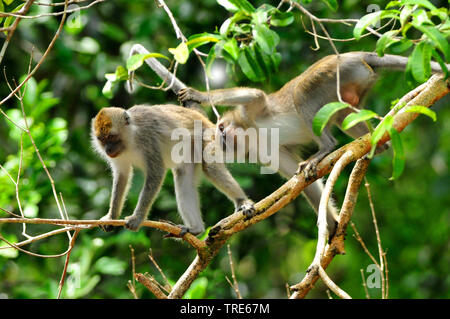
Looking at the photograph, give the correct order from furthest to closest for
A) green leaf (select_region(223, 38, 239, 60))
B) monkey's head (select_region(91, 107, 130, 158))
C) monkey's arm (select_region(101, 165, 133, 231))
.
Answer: monkey's arm (select_region(101, 165, 133, 231)) < monkey's head (select_region(91, 107, 130, 158)) < green leaf (select_region(223, 38, 239, 60))

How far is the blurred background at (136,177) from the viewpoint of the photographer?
8.05 meters

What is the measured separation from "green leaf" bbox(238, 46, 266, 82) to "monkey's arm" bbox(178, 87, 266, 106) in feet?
6.79

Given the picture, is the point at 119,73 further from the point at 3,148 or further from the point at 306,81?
the point at 3,148

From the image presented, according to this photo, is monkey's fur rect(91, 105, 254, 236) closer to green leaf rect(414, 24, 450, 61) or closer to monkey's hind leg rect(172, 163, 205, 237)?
monkey's hind leg rect(172, 163, 205, 237)

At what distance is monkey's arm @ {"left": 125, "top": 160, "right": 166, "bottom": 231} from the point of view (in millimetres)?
5984

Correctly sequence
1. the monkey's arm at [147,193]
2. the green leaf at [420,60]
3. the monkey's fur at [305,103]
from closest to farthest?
the green leaf at [420,60] → the monkey's fur at [305,103] → the monkey's arm at [147,193]

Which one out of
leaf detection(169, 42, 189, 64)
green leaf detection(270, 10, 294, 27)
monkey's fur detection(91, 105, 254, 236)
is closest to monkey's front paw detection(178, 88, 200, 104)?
monkey's fur detection(91, 105, 254, 236)

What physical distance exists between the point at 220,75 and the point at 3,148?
371cm

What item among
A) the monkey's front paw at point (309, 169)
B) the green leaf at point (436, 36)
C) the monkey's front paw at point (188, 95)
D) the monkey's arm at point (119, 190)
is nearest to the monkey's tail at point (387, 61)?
the monkey's front paw at point (309, 169)

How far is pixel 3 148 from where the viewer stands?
31.5ft

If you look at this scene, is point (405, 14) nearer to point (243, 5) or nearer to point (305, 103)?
point (243, 5)

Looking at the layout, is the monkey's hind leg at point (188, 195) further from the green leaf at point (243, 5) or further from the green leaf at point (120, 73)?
the green leaf at point (243, 5)
